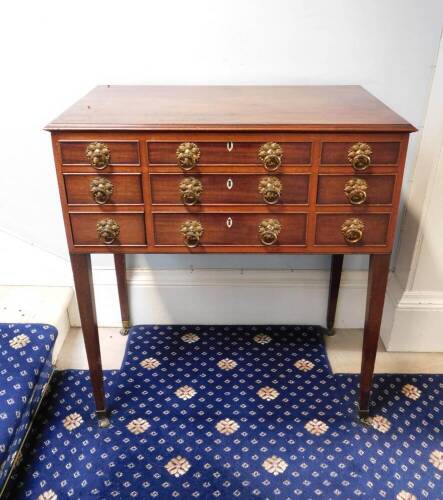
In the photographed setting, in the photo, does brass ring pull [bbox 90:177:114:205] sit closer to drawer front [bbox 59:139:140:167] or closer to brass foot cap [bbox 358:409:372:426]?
drawer front [bbox 59:139:140:167]

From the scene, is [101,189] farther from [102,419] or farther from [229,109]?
[102,419]

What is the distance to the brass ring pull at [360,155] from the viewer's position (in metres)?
1.21

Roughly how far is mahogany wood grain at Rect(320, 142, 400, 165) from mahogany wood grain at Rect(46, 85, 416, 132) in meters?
0.04

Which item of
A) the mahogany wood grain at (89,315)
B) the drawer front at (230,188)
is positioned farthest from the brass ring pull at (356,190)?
the mahogany wood grain at (89,315)

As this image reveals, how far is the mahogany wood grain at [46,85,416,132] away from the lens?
120 cm

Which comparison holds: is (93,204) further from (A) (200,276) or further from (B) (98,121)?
(A) (200,276)

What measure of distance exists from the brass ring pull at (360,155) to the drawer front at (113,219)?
0.55m

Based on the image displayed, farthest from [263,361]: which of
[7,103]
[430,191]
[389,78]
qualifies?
[7,103]

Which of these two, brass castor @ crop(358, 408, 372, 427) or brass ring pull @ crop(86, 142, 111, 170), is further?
brass castor @ crop(358, 408, 372, 427)

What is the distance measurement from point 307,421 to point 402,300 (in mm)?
586

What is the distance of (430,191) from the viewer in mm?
1688

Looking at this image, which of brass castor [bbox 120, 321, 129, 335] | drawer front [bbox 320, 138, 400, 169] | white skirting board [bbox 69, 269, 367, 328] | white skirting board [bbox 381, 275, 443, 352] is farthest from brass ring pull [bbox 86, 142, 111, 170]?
white skirting board [bbox 381, 275, 443, 352]

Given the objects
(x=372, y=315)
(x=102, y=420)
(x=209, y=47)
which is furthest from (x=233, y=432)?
(x=209, y=47)

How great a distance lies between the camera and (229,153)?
123cm
